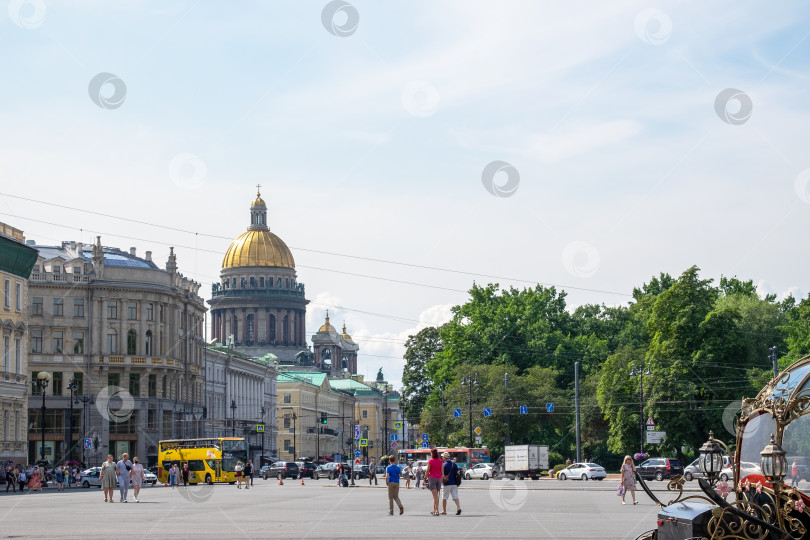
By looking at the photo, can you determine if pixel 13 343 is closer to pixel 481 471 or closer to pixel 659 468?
pixel 481 471

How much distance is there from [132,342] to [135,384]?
12.8 ft

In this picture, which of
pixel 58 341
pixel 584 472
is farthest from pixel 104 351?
pixel 584 472

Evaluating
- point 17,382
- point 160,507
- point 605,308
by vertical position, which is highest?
point 605,308

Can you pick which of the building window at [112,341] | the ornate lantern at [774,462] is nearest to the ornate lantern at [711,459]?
the ornate lantern at [774,462]

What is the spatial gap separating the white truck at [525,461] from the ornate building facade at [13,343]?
29815 millimetres

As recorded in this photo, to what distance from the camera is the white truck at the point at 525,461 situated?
73875mm

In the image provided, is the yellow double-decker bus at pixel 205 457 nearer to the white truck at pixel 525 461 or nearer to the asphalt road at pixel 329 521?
the white truck at pixel 525 461

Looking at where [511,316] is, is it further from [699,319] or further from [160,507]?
[160,507]

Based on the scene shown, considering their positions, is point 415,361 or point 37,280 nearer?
point 37,280

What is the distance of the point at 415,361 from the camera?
116 metres

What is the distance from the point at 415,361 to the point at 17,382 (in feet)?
174

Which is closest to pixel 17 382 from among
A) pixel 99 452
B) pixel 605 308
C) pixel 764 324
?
pixel 99 452

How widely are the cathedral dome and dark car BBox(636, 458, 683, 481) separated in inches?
5125

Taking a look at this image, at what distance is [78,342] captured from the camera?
10412 centimetres
